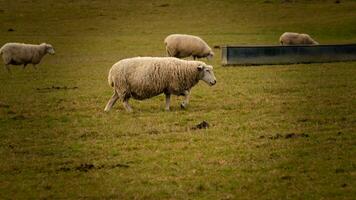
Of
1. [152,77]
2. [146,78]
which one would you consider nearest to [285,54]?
[152,77]

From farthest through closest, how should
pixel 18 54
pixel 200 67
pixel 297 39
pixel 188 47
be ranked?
1. pixel 297 39
2. pixel 188 47
3. pixel 18 54
4. pixel 200 67

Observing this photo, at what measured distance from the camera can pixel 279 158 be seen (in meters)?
12.2

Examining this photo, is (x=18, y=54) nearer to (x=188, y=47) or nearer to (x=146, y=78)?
(x=188, y=47)

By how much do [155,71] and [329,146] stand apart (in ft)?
18.5

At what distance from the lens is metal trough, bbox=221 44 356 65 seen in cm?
2934

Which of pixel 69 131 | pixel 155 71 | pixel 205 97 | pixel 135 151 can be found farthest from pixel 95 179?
pixel 205 97

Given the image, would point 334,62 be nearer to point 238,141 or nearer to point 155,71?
point 155,71

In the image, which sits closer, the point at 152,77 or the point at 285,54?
the point at 152,77

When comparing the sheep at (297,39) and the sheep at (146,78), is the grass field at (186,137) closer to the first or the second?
the sheep at (146,78)

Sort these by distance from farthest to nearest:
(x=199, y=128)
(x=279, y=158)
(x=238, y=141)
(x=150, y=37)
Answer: (x=150, y=37)
(x=199, y=128)
(x=238, y=141)
(x=279, y=158)

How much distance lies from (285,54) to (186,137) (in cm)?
1662

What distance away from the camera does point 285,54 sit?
98.3ft

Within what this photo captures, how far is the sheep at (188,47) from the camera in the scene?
109 ft

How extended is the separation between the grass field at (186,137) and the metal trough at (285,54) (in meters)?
0.99
